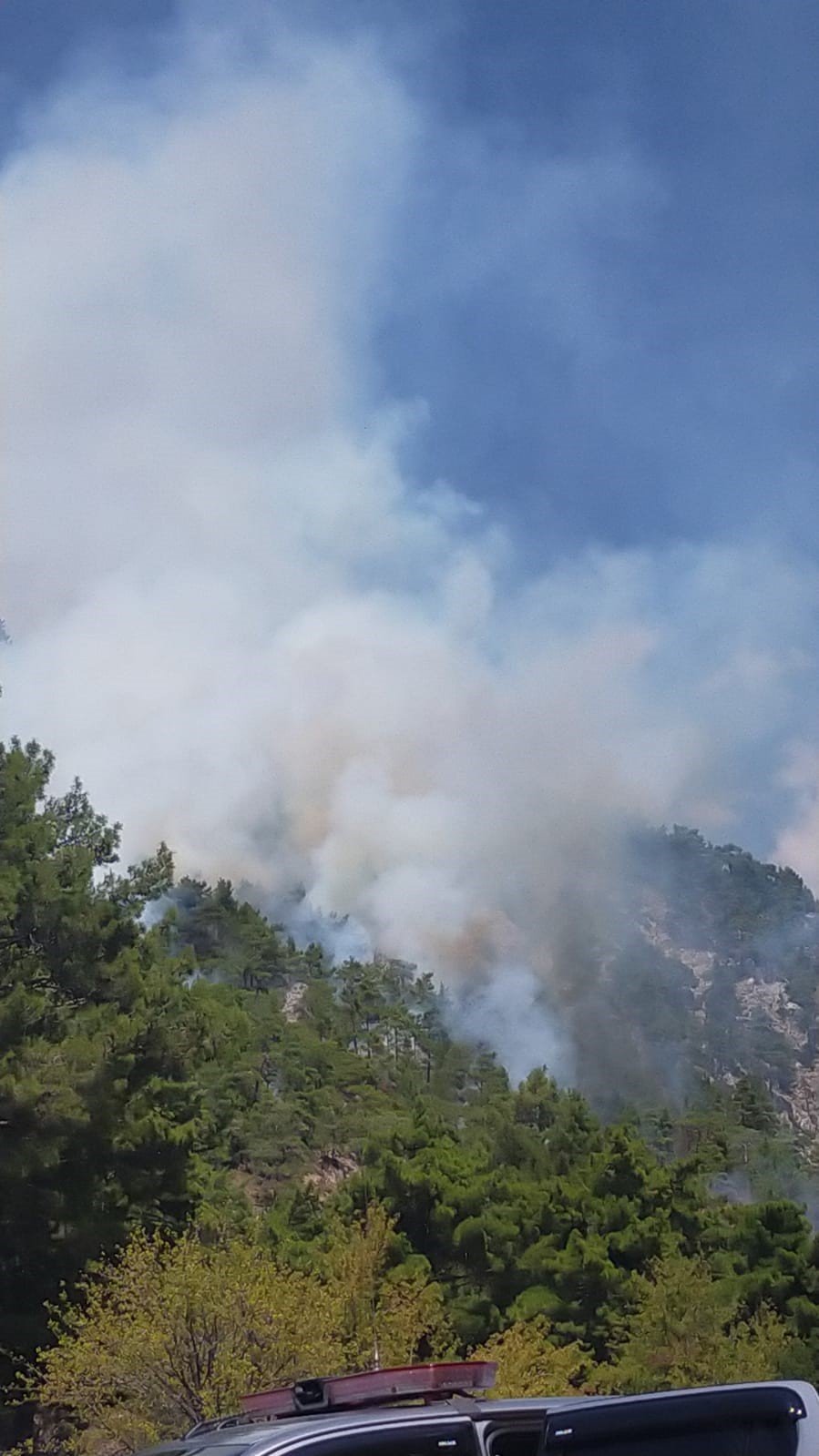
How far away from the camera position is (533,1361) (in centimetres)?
3041

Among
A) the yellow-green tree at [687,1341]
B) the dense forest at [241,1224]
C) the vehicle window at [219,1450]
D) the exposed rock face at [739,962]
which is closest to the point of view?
the vehicle window at [219,1450]

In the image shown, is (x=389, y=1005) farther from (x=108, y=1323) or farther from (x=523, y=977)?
(x=108, y=1323)

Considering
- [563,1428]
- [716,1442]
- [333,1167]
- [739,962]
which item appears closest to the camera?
[563,1428]

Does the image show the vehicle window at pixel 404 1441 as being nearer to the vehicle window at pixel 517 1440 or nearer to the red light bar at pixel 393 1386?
the vehicle window at pixel 517 1440

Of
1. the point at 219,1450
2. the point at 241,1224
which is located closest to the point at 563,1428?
the point at 219,1450

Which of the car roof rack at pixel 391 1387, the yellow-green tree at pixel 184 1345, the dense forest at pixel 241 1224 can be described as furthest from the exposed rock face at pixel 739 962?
the car roof rack at pixel 391 1387

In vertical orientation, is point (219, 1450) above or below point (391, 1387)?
below

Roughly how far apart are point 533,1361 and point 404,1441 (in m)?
27.0

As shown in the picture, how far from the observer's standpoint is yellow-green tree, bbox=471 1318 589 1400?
1030 inches

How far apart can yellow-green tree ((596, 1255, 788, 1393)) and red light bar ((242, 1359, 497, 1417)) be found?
2723 centimetres

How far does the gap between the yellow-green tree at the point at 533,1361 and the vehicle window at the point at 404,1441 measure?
742 inches

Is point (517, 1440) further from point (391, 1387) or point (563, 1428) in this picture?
point (563, 1428)

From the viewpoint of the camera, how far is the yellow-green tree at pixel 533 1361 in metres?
26.2

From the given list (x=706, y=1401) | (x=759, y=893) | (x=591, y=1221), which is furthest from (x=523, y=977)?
(x=706, y=1401)
